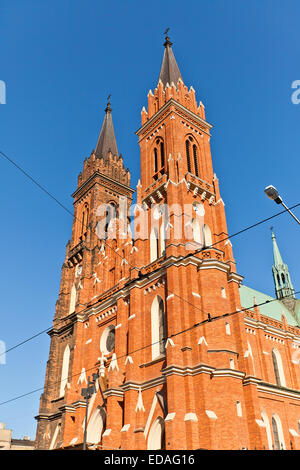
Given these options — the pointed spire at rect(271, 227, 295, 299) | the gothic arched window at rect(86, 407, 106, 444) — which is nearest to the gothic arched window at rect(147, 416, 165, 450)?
the gothic arched window at rect(86, 407, 106, 444)

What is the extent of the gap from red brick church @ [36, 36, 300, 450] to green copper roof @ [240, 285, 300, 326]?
289 millimetres

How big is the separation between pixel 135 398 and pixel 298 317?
90.6 ft

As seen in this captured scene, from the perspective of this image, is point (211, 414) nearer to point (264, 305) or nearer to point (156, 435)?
point (156, 435)

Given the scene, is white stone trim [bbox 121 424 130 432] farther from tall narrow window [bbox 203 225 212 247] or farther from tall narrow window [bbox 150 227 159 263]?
tall narrow window [bbox 203 225 212 247]

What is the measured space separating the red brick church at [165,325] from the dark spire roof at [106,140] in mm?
4203

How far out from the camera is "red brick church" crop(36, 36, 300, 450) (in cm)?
2444

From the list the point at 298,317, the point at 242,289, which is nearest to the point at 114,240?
the point at 242,289

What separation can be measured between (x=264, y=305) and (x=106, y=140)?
25.9 m

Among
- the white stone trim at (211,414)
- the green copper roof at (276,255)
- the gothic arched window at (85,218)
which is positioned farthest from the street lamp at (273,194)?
the green copper roof at (276,255)

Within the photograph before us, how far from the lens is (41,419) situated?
34.8m

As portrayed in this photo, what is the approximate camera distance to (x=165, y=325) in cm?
2777

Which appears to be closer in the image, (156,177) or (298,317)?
(156,177)
